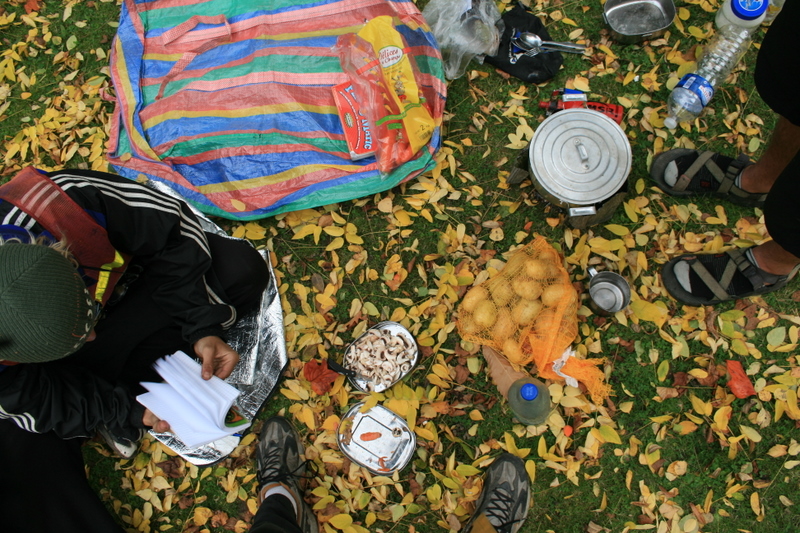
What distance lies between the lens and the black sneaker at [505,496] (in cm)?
257

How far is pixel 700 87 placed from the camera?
2865mm

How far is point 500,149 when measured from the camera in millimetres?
3100

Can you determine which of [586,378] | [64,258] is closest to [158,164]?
[64,258]

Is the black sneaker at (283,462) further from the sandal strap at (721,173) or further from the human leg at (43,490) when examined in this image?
the sandal strap at (721,173)

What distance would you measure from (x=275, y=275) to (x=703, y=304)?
2.58 m

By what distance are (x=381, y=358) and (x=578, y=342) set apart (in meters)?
1.16

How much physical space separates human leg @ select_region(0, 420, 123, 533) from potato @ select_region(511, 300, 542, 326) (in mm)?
2414

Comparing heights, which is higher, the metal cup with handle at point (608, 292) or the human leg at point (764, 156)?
the human leg at point (764, 156)

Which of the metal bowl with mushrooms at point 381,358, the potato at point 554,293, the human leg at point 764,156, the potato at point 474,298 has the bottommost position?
the metal bowl with mushrooms at point 381,358

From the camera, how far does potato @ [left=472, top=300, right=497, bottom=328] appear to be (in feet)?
8.67

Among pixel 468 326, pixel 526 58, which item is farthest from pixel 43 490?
pixel 526 58

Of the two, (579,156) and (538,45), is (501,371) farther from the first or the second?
(538,45)

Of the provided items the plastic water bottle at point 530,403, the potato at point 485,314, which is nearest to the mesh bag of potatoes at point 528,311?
the potato at point 485,314

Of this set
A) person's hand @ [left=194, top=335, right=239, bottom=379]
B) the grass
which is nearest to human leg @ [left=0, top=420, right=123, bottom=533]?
the grass
